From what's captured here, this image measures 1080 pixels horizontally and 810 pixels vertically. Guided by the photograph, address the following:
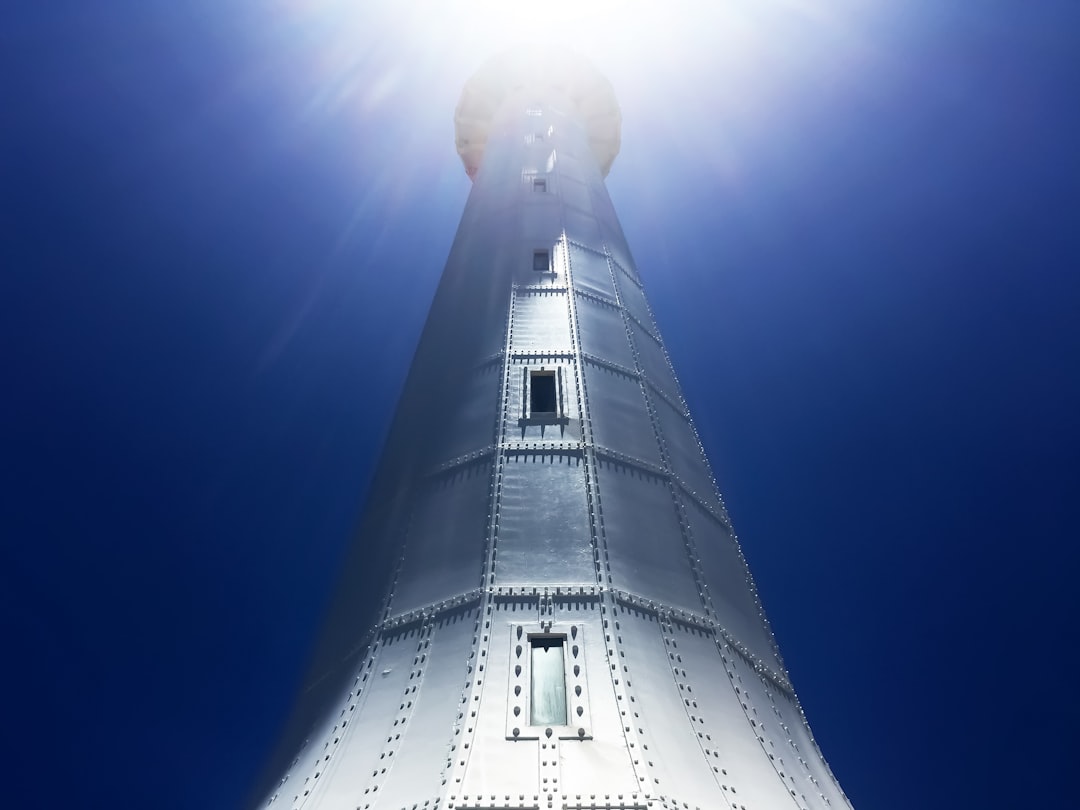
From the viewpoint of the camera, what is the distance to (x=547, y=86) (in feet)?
87.1

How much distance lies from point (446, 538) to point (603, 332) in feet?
15.8

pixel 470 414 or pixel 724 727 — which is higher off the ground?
pixel 470 414

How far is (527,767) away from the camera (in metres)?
6.35

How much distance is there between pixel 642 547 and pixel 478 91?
75.3 feet

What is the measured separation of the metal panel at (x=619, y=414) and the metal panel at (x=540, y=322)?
2.42ft

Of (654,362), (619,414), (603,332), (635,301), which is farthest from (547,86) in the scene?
(619,414)

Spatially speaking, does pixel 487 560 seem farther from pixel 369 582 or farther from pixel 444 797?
pixel 444 797

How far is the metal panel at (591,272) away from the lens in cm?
1382

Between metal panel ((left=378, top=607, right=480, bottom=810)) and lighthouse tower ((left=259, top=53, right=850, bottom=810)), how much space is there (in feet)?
0.07

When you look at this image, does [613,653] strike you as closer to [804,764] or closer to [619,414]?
→ [804,764]

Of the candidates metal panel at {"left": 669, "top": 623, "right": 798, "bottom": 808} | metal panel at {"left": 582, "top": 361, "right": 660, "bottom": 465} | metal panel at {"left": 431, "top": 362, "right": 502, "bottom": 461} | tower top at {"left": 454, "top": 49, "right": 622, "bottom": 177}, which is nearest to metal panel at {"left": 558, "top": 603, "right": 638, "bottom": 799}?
metal panel at {"left": 669, "top": 623, "right": 798, "bottom": 808}

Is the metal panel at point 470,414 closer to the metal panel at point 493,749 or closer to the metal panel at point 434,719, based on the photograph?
the metal panel at point 434,719

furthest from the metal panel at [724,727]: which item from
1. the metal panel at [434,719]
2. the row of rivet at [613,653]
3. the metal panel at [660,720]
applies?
the metal panel at [434,719]

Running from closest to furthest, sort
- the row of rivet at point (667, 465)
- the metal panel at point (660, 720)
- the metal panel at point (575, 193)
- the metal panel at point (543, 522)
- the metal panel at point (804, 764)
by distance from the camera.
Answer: the metal panel at point (660, 720) < the metal panel at point (804, 764) < the metal panel at point (543, 522) < the row of rivet at point (667, 465) < the metal panel at point (575, 193)
